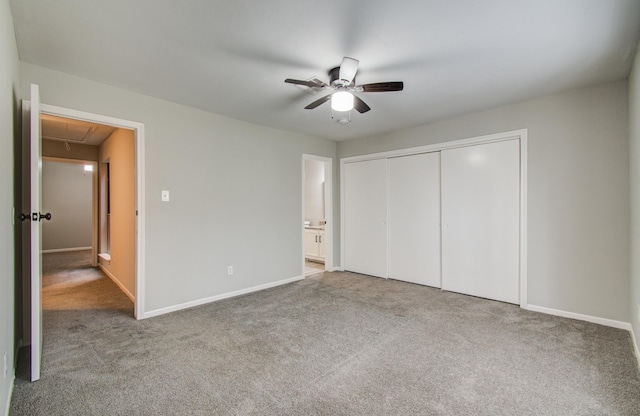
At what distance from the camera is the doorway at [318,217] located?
17.8ft

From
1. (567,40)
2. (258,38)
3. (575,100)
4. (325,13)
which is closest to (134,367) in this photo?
(258,38)

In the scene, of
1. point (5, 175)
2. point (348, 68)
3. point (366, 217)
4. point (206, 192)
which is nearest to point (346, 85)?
point (348, 68)

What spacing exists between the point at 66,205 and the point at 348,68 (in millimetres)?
9064

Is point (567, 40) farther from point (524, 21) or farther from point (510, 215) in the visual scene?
point (510, 215)

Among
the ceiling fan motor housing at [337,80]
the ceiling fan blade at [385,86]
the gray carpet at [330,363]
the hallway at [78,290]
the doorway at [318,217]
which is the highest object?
the ceiling fan motor housing at [337,80]

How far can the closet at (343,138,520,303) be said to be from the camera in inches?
141

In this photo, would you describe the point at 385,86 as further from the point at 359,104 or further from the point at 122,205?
the point at 122,205

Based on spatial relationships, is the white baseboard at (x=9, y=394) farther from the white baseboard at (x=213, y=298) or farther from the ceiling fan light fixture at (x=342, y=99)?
the ceiling fan light fixture at (x=342, y=99)

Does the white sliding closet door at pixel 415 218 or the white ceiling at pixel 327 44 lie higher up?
the white ceiling at pixel 327 44

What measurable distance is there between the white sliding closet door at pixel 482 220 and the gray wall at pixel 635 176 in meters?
0.96

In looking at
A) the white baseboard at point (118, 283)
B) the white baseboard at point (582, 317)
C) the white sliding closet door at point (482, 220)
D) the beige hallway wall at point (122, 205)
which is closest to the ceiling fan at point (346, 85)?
the white sliding closet door at point (482, 220)

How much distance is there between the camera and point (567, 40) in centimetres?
213

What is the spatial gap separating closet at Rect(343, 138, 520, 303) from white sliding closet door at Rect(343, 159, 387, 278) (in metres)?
0.02

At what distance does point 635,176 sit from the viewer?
2.38 metres
